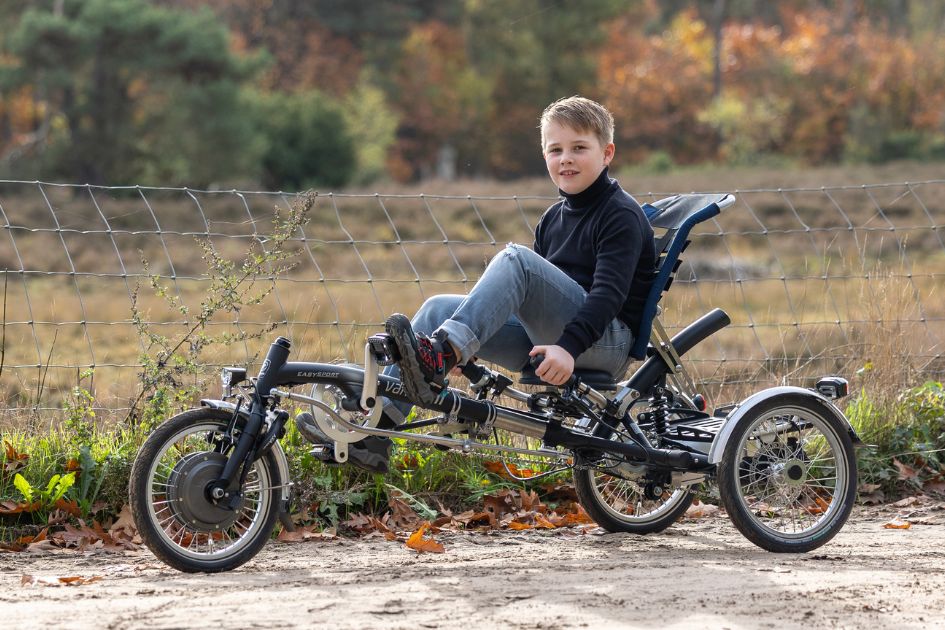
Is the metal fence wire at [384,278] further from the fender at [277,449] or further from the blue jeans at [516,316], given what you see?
the blue jeans at [516,316]

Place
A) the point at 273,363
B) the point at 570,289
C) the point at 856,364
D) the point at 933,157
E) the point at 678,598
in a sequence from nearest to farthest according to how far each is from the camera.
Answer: the point at 678,598 < the point at 273,363 < the point at 570,289 < the point at 856,364 < the point at 933,157

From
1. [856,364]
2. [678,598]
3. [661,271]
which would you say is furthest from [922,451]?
[678,598]

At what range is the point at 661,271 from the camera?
4.66 m

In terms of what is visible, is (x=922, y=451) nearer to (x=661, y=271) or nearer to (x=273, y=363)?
(x=661, y=271)

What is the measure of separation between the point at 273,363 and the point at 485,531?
4.52ft

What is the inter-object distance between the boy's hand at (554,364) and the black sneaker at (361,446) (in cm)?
58

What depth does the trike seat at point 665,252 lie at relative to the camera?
15.3 ft

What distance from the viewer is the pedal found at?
414 cm

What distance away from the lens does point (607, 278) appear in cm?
450

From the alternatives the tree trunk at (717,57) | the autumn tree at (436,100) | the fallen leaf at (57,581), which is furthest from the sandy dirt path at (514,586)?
the tree trunk at (717,57)

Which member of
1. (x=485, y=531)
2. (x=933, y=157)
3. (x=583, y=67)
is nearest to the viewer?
(x=485, y=531)

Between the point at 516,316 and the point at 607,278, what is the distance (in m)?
0.36

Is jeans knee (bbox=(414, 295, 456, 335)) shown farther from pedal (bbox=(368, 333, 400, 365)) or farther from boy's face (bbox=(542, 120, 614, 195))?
boy's face (bbox=(542, 120, 614, 195))

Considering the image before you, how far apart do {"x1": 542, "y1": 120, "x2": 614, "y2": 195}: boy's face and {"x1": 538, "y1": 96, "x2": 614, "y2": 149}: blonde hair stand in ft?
0.05
